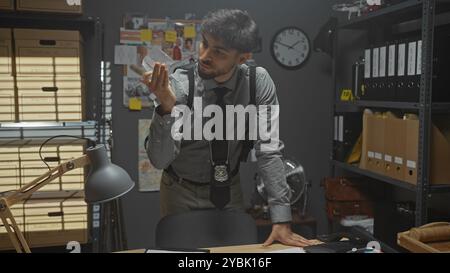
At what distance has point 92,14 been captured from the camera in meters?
2.46

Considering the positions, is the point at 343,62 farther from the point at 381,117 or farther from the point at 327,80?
the point at 381,117

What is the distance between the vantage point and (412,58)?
6.93ft

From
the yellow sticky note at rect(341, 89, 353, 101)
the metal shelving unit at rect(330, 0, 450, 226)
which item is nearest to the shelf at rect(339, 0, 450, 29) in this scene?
the metal shelving unit at rect(330, 0, 450, 226)

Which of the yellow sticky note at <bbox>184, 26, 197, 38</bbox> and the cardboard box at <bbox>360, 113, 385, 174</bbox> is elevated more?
the yellow sticky note at <bbox>184, 26, 197, 38</bbox>

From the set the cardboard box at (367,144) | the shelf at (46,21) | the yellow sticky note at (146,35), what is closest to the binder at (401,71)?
the cardboard box at (367,144)

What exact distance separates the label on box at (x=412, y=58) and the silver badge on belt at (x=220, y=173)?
3.19 ft

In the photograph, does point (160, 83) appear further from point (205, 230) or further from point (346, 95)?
point (346, 95)

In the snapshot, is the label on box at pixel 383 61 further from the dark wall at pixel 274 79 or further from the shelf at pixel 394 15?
the dark wall at pixel 274 79

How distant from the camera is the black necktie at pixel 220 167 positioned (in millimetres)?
1897

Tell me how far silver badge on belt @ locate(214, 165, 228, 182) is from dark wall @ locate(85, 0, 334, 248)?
460mm

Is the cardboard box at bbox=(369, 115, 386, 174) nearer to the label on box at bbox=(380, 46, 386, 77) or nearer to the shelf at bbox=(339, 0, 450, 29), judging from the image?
the label on box at bbox=(380, 46, 386, 77)

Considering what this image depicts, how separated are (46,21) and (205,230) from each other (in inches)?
56.7

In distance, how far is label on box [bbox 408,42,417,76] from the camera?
209 centimetres
